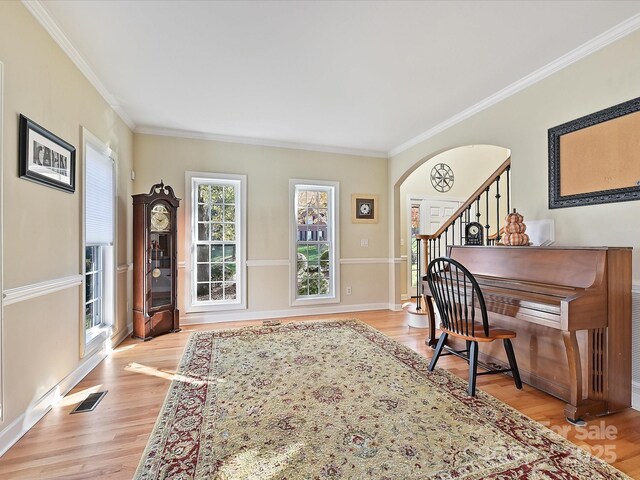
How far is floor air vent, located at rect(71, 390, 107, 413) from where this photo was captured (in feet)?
7.00

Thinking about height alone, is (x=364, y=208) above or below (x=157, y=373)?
above

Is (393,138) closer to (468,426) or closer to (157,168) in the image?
(157,168)

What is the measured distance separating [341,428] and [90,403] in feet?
5.81

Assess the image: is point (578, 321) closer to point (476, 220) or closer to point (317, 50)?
point (317, 50)

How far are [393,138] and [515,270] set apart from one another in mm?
2691

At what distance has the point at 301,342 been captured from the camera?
3.46 metres

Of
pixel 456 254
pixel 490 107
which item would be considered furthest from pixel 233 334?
pixel 490 107

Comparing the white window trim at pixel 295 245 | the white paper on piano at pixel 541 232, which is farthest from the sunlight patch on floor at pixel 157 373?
the white paper on piano at pixel 541 232

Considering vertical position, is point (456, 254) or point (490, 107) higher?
point (490, 107)

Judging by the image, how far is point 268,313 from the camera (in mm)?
4688

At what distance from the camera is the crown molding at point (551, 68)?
85.5 inches

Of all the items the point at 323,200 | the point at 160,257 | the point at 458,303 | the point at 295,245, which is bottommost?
the point at 458,303

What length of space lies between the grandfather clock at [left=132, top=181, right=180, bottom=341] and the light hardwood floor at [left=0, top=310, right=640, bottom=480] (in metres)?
0.82

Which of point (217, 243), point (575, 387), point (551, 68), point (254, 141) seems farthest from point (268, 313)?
point (551, 68)
